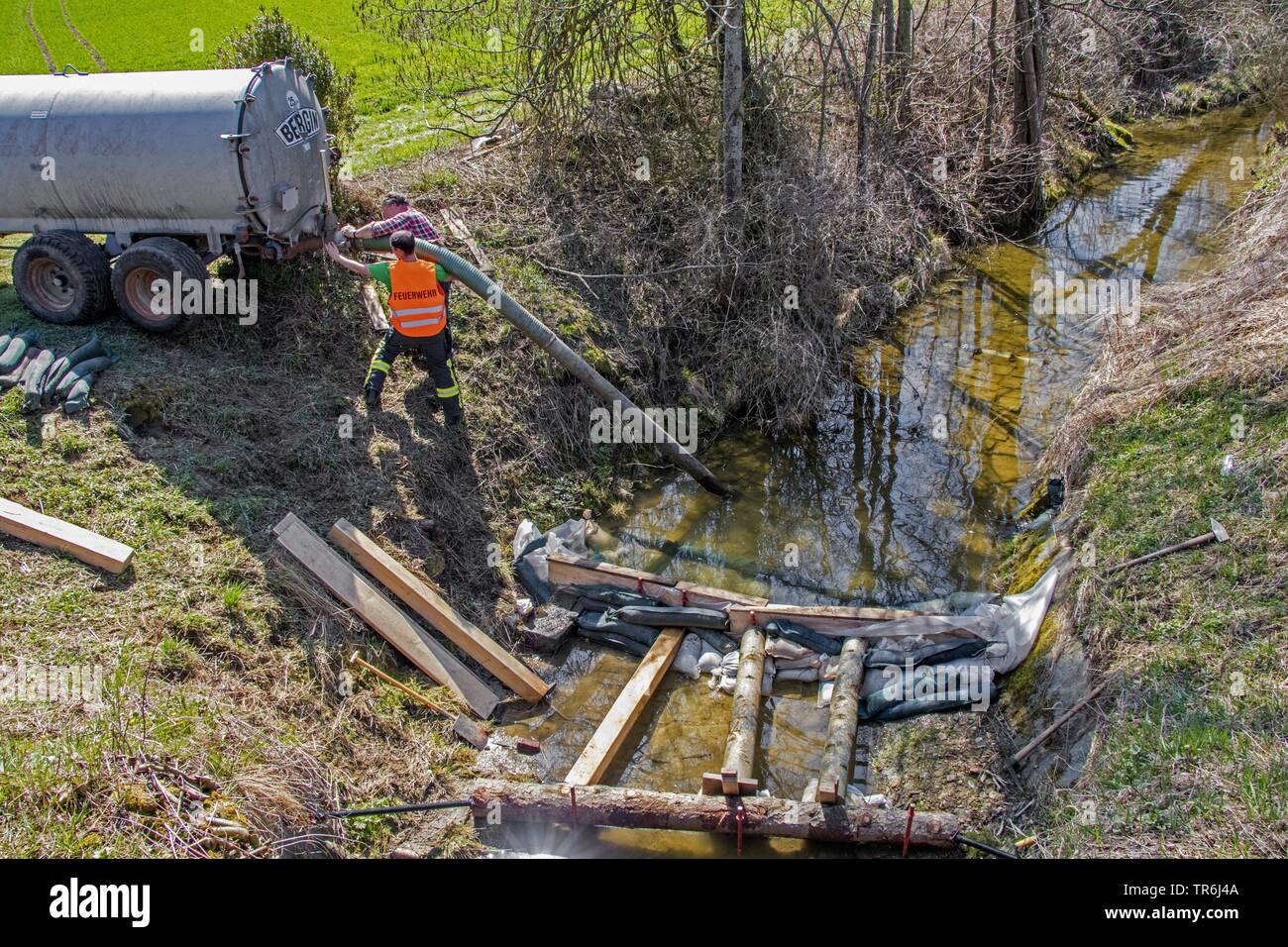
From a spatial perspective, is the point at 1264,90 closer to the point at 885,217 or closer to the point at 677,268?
the point at 885,217

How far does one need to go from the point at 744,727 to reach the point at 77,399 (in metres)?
5.94

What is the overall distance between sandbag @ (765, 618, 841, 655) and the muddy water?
0.32 meters

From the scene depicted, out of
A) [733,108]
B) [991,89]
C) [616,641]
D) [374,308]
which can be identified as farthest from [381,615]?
[991,89]

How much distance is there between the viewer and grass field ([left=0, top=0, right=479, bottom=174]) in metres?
14.0

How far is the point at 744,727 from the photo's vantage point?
259 inches

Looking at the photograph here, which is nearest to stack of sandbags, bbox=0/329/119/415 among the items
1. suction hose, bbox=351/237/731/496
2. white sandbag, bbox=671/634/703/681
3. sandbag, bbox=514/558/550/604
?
suction hose, bbox=351/237/731/496

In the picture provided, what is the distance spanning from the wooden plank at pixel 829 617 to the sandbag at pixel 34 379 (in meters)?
5.93

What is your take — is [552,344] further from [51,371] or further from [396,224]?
[51,371]

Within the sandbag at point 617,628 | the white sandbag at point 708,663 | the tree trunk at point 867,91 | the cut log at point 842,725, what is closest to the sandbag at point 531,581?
the sandbag at point 617,628

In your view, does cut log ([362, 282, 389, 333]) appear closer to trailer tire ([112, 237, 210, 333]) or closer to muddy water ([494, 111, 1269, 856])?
trailer tire ([112, 237, 210, 333])

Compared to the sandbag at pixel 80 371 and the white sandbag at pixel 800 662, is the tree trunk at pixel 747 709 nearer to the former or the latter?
the white sandbag at pixel 800 662

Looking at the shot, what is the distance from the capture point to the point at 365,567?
23.8 feet

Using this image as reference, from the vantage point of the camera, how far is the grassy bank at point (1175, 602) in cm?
500

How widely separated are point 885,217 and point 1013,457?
463cm
